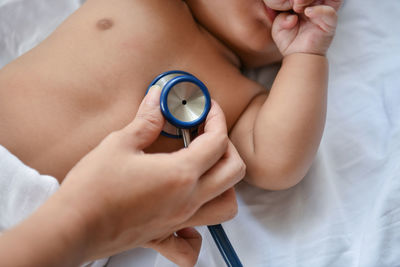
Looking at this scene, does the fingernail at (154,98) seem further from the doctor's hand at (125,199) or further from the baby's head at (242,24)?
the baby's head at (242,24)

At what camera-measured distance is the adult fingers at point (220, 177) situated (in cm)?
62

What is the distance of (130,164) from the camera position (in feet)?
1.89

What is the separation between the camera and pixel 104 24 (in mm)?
962

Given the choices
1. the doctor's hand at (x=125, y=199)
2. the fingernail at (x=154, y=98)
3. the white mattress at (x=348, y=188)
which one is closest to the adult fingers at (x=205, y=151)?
the doctor's hand at (x=125, y=199)

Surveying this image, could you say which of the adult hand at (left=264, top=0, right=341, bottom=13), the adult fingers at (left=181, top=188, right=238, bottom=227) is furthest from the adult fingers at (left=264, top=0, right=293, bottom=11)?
the adult fingers at (left=181, top=188, right=238, bottom=227)

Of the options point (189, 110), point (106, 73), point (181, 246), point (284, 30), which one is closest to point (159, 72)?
point (106, 73)

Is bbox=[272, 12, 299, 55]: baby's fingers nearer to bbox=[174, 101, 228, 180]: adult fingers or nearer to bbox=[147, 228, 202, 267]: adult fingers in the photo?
bbox=[174, 101, 228, 180]: adult fingers

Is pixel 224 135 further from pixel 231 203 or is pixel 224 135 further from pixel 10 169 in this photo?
pixel 10 169

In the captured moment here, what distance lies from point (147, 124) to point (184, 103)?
0.39 ft

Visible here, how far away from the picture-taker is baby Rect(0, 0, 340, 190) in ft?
2.75

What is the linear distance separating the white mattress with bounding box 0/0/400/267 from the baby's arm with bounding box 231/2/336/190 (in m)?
0.09

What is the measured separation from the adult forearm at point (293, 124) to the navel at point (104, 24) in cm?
47

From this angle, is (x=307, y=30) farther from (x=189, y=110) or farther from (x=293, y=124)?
(x=189, y=110)

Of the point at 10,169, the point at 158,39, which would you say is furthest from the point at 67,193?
the point at 158,39
